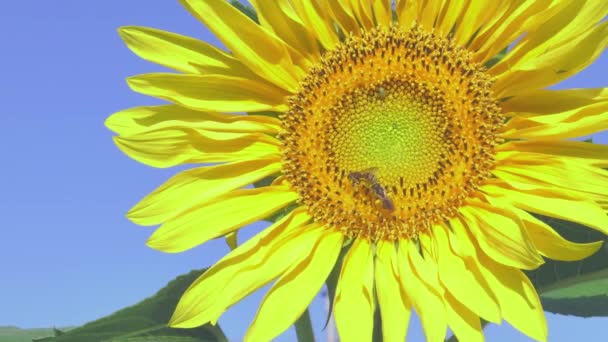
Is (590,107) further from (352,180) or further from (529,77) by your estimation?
(352,180)

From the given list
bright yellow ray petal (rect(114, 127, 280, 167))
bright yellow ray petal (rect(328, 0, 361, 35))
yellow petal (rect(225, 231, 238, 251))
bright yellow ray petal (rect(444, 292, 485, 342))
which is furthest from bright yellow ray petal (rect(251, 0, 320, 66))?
bright yellow ray petal (rect(444, 292, 485, 342))

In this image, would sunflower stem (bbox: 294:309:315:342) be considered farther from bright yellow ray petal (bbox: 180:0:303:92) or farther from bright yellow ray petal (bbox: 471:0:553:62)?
bright yellow ray petal (bbox: 471:0:553:62)

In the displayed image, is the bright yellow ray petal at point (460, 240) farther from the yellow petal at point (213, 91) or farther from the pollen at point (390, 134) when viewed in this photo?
the yellow petal at point (213, 91)

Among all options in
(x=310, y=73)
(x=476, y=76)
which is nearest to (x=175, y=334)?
(x=310, y=73)

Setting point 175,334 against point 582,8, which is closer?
point 582,8

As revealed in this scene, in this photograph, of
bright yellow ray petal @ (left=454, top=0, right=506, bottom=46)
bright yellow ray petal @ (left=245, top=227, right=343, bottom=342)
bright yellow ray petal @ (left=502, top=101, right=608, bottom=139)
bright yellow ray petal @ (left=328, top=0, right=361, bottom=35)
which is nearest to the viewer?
bright yellow ray petal @ (left=502, top=101, right=608, bottom=139)

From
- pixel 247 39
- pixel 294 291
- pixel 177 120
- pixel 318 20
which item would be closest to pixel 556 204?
pixel 294 291

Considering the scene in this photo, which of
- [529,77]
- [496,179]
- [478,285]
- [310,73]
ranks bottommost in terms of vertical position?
[478,285]

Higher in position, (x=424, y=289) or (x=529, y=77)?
(x=529, y=77)
